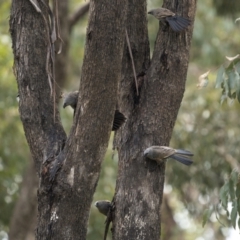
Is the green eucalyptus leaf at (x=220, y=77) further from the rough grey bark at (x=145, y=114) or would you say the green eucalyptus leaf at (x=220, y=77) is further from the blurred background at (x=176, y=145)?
the blurred background at (x=176, y=145)

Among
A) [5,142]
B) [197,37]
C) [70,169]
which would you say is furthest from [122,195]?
[197,37]

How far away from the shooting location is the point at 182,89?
4137mm

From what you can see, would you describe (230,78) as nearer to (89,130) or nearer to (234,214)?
(234,214)

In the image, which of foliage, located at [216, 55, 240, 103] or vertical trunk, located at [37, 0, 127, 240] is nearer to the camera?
vertical trunk, located at [37, 0, 127, 240]

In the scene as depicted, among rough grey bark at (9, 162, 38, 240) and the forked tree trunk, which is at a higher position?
the forked tree trunk

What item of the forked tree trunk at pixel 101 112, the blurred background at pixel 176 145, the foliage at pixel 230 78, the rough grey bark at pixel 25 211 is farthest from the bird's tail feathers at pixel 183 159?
the rough grey bark at pixel 25 211

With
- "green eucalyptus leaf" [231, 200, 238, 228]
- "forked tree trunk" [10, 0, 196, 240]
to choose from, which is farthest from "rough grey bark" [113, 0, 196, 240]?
"green eucalyptus leaf" [231, 200, 238, 228]

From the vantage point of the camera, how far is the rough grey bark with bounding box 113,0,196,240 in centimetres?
385

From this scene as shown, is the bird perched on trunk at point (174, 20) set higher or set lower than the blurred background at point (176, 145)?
higher

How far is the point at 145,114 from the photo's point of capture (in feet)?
13.4

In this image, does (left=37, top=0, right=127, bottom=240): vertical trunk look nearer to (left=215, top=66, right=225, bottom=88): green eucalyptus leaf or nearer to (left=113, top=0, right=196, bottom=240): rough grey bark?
(left=113, top=0, right=196, bottom=240): rough grey bark

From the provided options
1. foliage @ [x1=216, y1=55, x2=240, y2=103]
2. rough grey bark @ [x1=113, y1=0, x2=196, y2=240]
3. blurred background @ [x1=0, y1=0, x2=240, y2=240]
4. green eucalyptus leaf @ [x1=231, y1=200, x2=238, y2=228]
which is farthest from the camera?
blurred background @ [x1=0, y1=0, x2=240, y2=240]

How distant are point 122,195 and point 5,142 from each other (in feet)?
22.1

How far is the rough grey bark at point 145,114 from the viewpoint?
3.85 m
